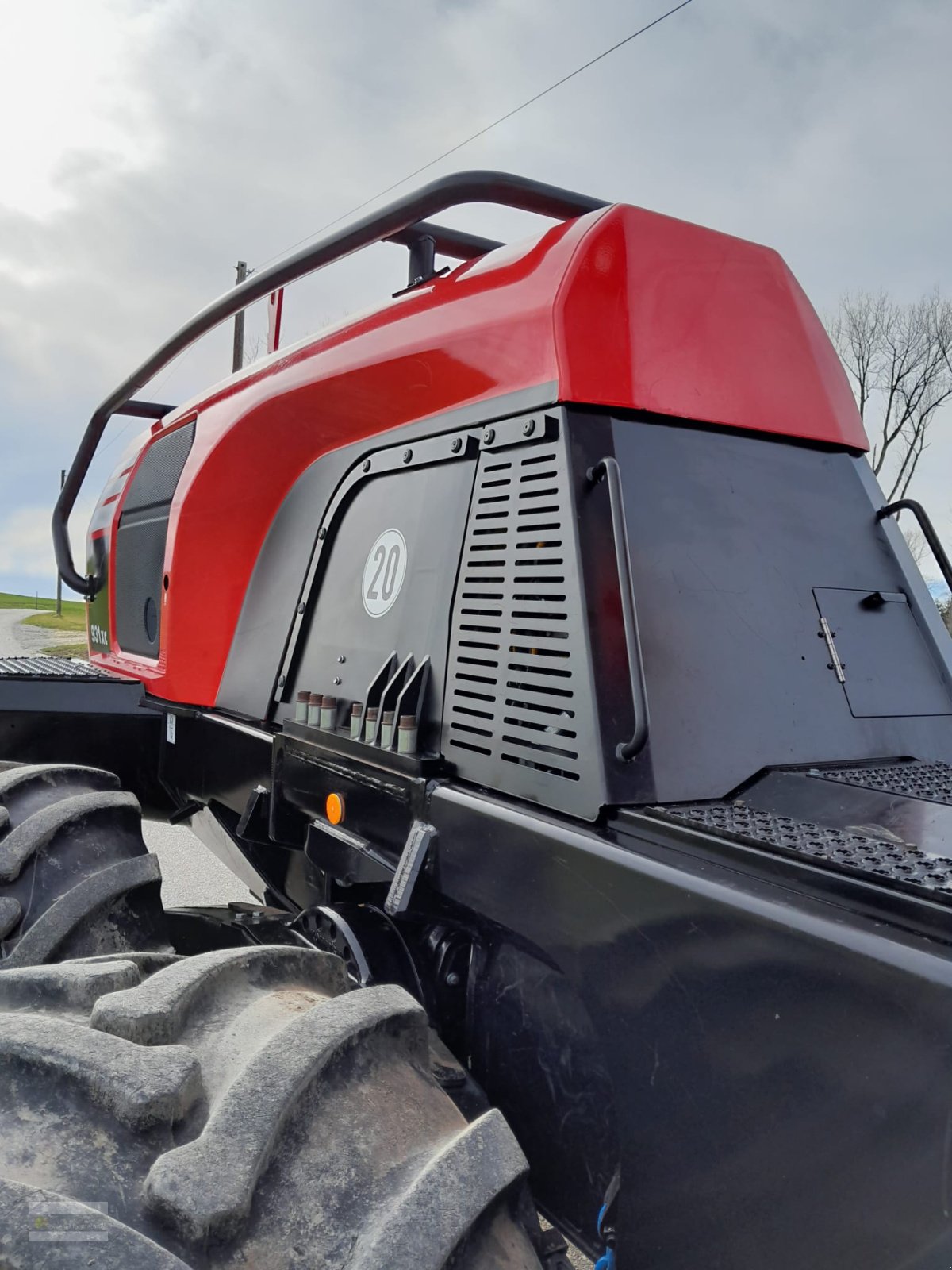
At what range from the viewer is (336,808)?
1.96 meters

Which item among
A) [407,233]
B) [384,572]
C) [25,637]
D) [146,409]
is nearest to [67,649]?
[25,637]

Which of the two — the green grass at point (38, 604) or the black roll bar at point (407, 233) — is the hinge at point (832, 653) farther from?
the green grass at point (38, 604)

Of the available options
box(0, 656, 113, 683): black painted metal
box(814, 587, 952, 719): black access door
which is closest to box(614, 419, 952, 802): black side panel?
box(814, 587, 952, 719): black access door

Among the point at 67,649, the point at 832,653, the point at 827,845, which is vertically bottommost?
the point at 827,845

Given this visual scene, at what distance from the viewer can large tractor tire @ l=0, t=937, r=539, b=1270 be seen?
3.24 ft

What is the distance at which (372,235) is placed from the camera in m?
2.25

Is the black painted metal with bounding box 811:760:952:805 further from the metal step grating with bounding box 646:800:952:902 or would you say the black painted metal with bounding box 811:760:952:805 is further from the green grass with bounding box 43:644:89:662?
the green grass with bounding box 43:644:89:662

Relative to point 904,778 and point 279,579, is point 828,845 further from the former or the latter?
point 279,579

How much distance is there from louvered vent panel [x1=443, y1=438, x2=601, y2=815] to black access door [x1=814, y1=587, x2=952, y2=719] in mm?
524

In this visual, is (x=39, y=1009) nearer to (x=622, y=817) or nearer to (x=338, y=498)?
(x=622, y=817)

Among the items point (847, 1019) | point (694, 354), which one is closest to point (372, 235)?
point (694, 354)

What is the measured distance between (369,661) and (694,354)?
864 millimetres

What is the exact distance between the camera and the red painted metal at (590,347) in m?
1.75

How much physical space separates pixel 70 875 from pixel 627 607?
1.34 meters
